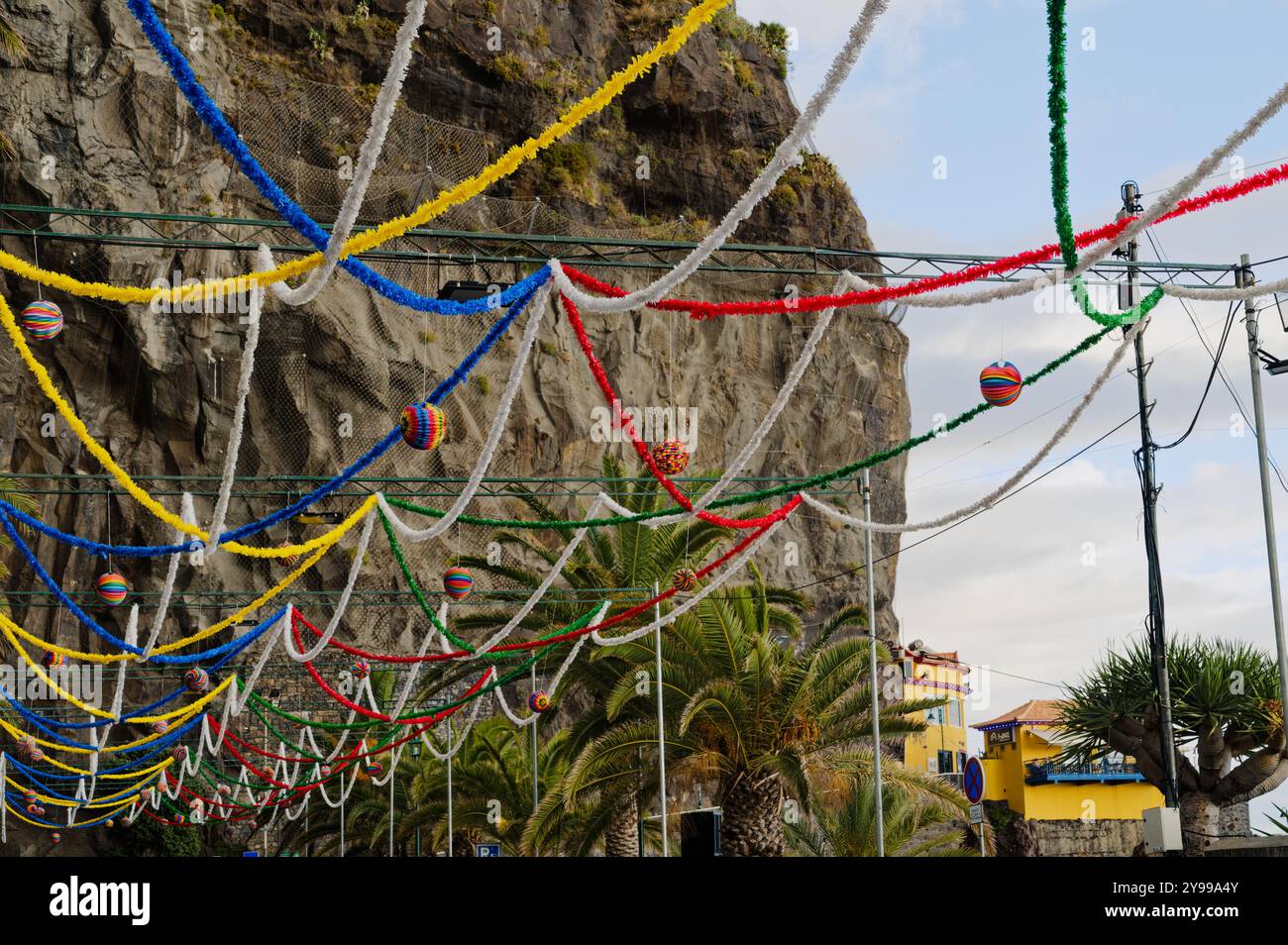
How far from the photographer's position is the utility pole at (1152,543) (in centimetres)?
1998

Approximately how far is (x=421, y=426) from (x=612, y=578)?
13612 mm

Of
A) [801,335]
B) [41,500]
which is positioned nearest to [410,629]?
[41,500]

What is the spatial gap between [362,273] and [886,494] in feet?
122

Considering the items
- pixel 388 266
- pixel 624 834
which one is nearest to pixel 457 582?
pixel 624 834

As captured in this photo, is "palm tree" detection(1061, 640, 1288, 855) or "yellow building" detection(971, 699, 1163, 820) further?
"yellow building" detection(971, 699, 1163, 820)

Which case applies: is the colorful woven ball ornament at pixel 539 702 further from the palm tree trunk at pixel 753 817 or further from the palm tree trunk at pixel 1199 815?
the palm tree trunk at pixel 1199 815

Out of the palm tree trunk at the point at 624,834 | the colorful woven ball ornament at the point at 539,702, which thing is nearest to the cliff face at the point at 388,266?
the colorful woven ball ornament at the point at 539,702

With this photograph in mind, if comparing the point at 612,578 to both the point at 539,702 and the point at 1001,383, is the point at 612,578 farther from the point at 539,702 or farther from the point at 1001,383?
the point at 1001,383

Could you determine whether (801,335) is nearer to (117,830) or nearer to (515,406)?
(515,406)

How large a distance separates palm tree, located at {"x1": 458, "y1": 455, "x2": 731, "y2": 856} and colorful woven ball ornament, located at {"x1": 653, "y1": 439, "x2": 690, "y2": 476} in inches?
335

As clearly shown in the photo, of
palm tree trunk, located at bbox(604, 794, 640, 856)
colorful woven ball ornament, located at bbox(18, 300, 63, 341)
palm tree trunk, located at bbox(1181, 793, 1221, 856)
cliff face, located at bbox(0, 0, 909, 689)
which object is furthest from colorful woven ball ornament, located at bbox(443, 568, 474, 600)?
palm tree trunk, located at bbox(1181, 793, 1221, 856)

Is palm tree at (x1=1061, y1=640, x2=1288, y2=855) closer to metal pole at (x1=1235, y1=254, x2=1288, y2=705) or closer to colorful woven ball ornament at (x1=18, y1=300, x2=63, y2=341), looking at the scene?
metal pole at (x1=1235, y1=254, x2=1288, y2=705)

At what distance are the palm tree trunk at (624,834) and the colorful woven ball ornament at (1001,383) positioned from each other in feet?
49.9

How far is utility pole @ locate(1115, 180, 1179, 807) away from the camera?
19984mm
